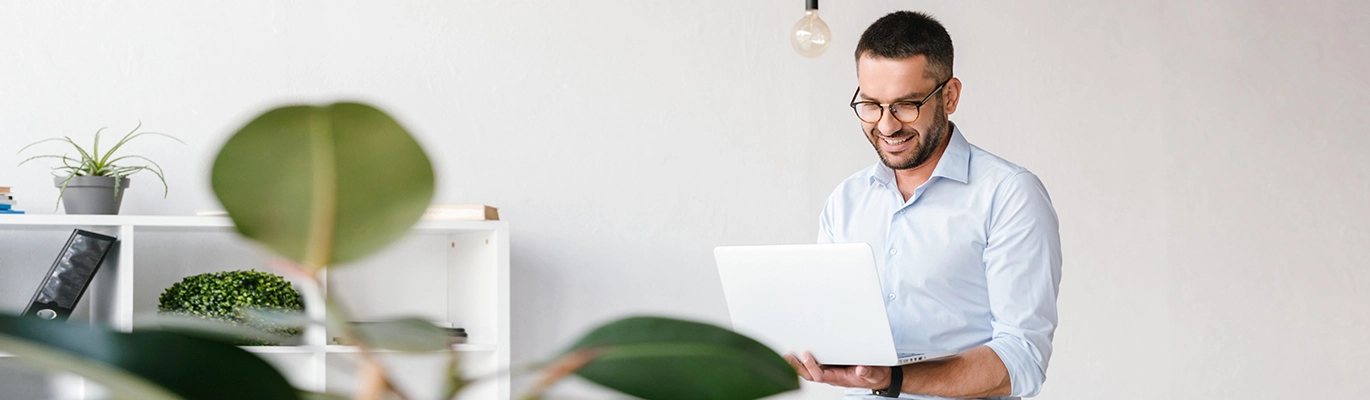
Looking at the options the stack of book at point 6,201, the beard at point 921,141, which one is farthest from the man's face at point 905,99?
the stack of book at point 6,201

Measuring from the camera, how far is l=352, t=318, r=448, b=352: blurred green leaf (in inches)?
9.1

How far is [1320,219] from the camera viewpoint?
3.65 metres

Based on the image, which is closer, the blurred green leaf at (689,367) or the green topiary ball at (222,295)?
the blurred green leaf at (689,367)

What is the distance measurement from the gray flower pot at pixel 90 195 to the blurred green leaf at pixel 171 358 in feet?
8.03

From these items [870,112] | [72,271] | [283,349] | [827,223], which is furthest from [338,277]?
[870,112]

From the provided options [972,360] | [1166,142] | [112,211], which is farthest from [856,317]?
[1166,142]

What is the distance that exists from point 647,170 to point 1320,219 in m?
2.26

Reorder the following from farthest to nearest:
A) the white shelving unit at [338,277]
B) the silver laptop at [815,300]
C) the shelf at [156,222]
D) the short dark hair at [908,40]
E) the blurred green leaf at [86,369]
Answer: the white shelving unit at [338,277]
the shelf at [156,222]
the short dark hair at [908,40]
the silver laptop at [815,300]
the blurred green leaf at [86,369]

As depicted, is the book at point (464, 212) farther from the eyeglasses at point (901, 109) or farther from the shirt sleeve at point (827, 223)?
the eyeglasses at point (901, 109)

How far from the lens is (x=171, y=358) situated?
0.18m

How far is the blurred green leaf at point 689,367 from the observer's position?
223 millimetres

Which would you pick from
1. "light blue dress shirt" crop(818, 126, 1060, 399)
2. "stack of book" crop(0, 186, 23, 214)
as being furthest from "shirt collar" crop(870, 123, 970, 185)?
"stack of book" crop(0, 186, 23, 214)

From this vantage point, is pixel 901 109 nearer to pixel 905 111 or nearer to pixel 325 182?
pixel 905 111

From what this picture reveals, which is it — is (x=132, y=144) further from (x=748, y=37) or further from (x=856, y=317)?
(x=856, y=317)
